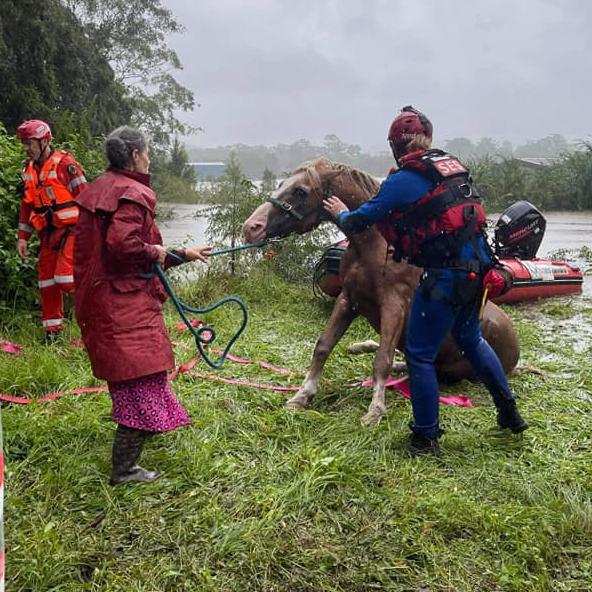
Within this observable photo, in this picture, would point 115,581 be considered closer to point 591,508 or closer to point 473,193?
point 591,508

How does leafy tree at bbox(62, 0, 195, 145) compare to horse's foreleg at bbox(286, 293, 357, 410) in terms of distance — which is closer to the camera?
horse's foreleg at bbox(286, 293, 357, 410)

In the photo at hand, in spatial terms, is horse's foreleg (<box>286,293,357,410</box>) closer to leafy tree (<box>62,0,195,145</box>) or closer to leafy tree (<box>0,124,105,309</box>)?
leafy tree (<box>0,124,105,309</box>)

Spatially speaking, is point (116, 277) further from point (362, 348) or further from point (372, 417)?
point (362, 348)

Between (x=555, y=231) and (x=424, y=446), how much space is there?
14.8 metres

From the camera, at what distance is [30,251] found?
6.31 metres

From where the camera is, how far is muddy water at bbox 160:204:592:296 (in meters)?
12.9

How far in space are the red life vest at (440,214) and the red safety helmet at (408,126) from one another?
0.14 m

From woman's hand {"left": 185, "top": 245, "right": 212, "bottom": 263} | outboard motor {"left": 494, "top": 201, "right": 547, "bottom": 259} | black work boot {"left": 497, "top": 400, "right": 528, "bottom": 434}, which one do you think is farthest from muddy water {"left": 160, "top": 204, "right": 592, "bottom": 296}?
woman's hand {"left": 185, "top": 245, "right": 212, "bottom": 263}

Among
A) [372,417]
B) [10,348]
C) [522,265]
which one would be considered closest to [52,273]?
[10,348]

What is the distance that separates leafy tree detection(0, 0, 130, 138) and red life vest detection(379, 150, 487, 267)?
15177 mm

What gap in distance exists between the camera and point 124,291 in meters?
3.04

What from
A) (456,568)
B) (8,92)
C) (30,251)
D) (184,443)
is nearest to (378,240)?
(184,443)

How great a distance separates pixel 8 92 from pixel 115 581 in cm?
2036

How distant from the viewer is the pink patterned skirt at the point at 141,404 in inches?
123
